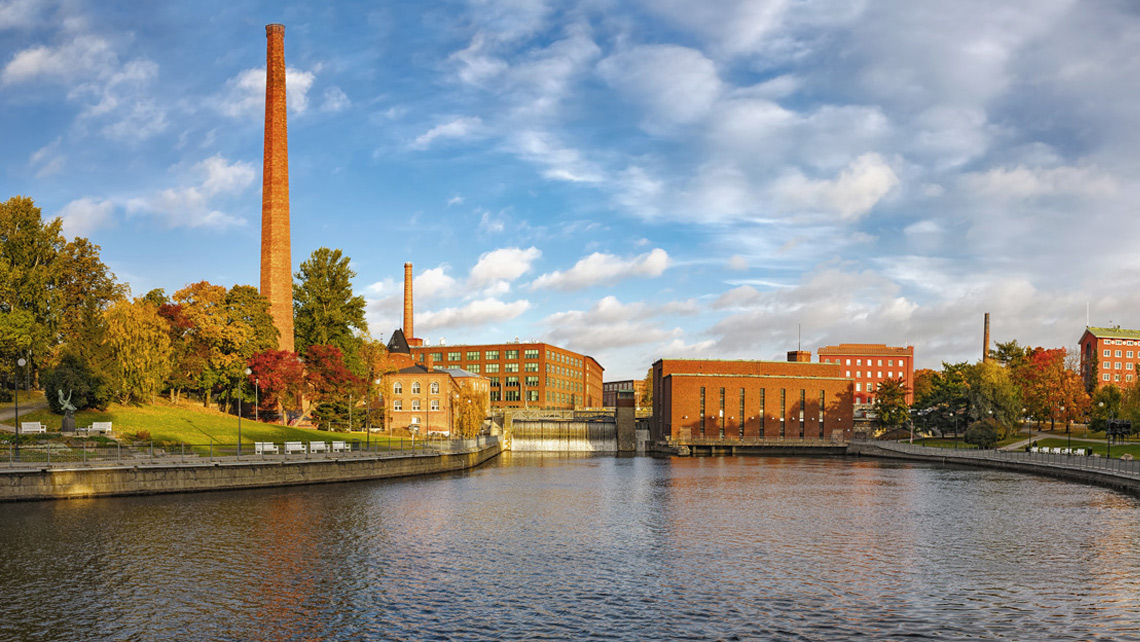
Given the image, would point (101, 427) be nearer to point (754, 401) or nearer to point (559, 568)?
point (559, 568)

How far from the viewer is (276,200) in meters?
96.1

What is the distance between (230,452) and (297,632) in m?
36.9

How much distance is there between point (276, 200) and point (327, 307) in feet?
63.0

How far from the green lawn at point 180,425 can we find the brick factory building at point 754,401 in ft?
202

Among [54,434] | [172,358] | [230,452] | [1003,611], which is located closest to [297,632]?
[1003,611]

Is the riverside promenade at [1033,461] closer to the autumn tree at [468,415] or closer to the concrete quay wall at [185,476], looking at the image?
the concrete quay wall at [185,476]

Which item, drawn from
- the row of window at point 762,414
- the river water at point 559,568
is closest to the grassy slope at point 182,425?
the river water at point 559,568

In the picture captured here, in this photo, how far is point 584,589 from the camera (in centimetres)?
2625

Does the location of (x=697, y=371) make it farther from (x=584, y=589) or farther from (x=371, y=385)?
(x=584, y=589)

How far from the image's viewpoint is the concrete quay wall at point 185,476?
42.7 metres

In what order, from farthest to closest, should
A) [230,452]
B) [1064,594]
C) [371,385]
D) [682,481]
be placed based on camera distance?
[371,385] < [682,481] < [230,452] < [1064,594]

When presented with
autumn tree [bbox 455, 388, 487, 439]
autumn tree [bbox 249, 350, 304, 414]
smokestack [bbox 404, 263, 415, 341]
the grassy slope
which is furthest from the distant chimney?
the grassy slope

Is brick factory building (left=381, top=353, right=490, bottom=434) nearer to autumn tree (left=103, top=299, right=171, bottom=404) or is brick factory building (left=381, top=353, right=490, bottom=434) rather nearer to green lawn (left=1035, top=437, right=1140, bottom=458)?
autumn tree (left=103, top=299, right=171, bottom=404)

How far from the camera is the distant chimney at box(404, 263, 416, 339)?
545ft
